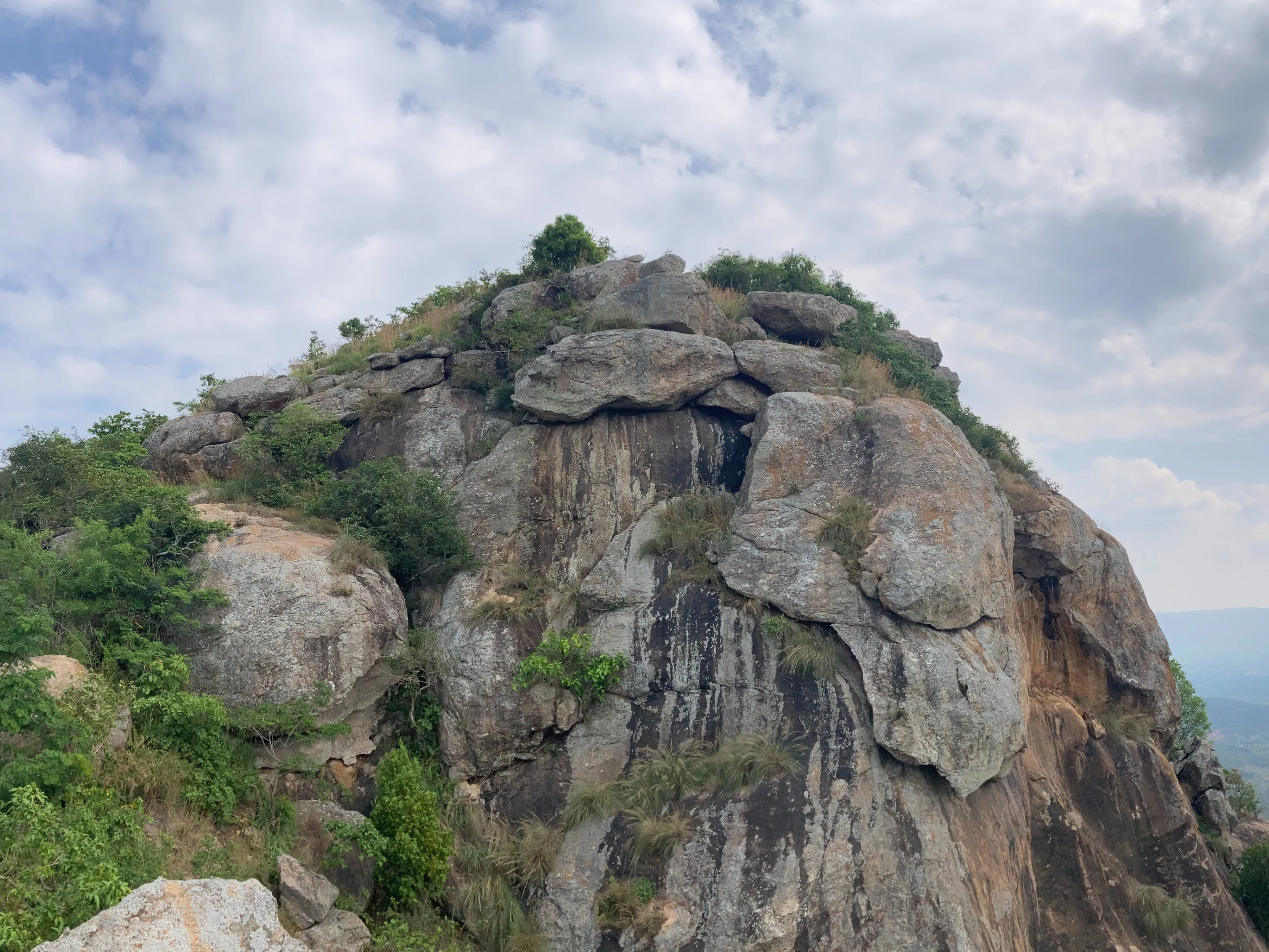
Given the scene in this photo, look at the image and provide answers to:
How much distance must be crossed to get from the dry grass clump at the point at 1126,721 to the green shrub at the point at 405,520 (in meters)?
13.8

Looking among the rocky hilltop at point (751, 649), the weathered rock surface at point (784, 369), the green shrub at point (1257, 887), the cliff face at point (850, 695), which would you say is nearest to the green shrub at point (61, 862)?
the rocky hilltop at point (751, 649)

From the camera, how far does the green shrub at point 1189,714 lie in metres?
21.4

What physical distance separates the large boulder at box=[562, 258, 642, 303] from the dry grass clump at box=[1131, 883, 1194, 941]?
57.0 ft

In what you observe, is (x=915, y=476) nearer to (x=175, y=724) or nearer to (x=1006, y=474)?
(x=1006, y=474)

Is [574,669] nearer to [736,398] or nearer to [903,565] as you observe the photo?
[903,565]

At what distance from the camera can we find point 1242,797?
22.6 m

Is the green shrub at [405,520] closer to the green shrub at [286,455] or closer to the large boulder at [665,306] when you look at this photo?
the green shrub at [286,455]

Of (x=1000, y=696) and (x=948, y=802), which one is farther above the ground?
(x=1000, y=696)

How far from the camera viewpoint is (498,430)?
1928cm

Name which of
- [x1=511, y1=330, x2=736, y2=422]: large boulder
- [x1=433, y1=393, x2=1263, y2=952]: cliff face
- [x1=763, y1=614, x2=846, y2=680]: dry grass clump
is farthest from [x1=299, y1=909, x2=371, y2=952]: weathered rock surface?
[x1=511, y1=330, x2=736, y2=422]: large boulder

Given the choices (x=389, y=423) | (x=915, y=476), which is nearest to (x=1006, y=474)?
(x=915, y=476)

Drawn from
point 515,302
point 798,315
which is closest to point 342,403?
point 515,302

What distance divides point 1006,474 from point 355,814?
1552cm

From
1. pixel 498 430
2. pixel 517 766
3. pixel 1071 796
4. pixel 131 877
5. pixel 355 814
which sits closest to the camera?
pixel 131 877
